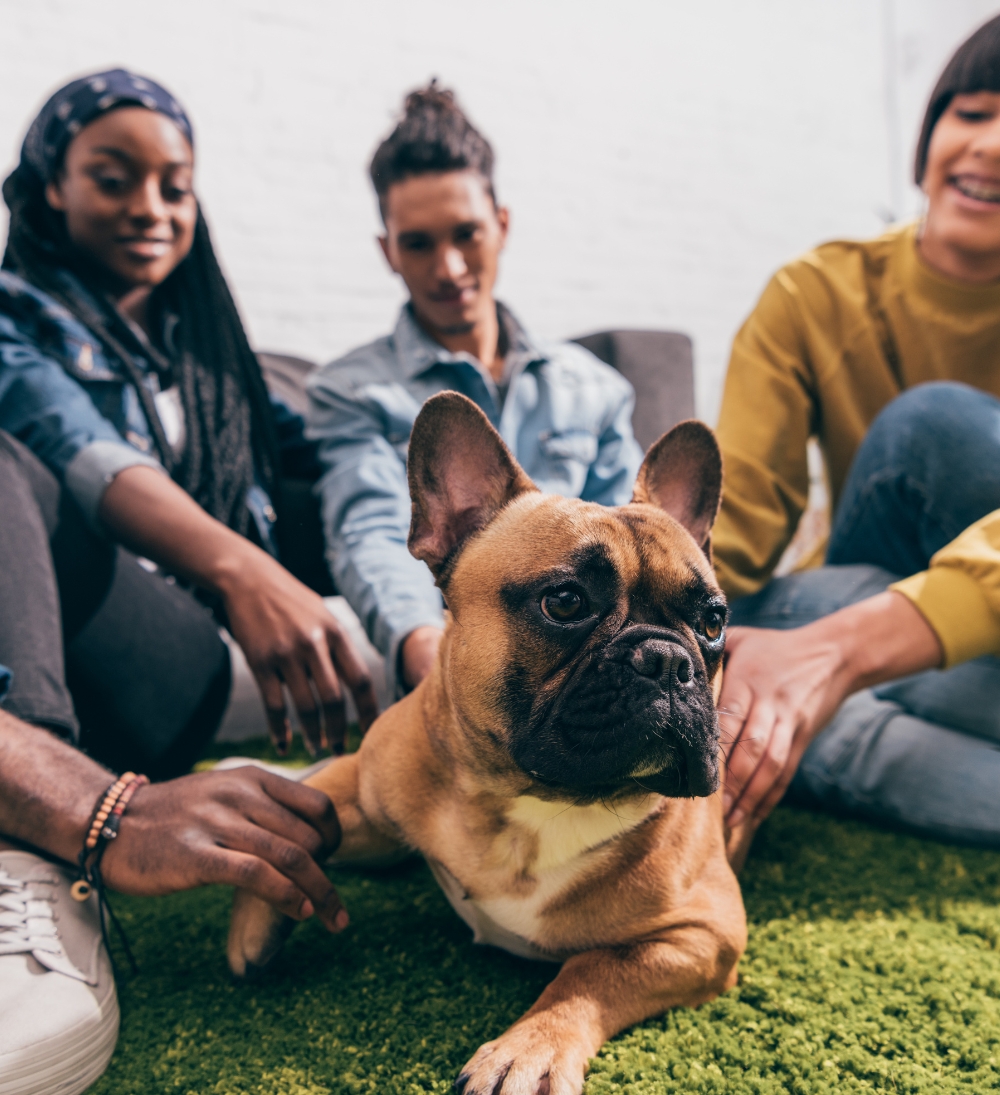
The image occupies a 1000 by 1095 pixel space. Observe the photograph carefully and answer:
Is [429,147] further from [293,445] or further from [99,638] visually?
[99,638]

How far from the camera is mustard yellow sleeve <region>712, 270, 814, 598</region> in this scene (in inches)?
62.2

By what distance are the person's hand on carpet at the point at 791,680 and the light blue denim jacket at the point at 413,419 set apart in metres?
0.54

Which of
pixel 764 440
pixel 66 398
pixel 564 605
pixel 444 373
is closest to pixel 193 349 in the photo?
pixel 66 398

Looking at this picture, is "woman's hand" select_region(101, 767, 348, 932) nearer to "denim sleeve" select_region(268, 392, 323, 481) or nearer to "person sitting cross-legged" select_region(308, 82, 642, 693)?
"person sitting cross-legged" select_region(308, 82, 642, 693)

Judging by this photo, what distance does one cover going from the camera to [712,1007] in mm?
914

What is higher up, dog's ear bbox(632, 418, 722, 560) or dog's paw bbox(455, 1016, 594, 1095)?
dog's ear bbox(632, 418, 722, 560)

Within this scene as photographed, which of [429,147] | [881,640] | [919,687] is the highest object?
[429,147]

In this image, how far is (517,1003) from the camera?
0.92 metres

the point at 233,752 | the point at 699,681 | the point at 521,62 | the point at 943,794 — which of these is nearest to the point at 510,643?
the point at 699,681

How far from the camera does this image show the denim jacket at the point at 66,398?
1.34 m

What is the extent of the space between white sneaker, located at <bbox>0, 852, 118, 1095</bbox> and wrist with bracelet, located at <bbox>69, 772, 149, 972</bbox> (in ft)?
0.06

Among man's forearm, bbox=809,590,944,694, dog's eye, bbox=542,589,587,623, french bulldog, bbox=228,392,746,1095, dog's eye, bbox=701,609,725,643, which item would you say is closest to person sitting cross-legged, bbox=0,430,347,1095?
french bulldog, bbox=228,392,746,1095

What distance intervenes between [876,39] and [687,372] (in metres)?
3.18

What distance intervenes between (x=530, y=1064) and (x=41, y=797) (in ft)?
1.82
